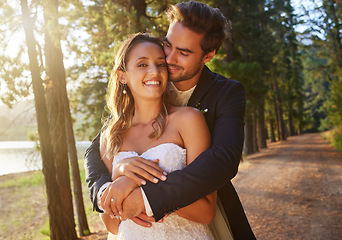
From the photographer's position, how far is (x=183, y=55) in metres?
2.71

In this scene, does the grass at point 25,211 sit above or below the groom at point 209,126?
below

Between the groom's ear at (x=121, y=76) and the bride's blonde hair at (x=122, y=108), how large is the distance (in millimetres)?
18

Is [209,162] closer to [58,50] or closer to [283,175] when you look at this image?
[58,50]

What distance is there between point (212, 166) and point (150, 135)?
1.90 feet

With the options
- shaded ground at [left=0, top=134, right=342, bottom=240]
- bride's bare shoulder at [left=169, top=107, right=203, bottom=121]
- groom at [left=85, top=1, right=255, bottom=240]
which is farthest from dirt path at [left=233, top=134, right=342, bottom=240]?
bride's bare shoulder at [left=169, top=107, right=203, bottom=121]

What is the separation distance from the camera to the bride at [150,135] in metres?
2.12

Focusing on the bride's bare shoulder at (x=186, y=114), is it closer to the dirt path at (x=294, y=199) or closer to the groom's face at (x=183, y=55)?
the groom's face at (x=183, y=55)

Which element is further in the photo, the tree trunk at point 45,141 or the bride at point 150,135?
the tree trunk at point 45,141

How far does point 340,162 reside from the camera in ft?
48.5

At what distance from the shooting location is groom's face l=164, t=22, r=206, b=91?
2.60 m

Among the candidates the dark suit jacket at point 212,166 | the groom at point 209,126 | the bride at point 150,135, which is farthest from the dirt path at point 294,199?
the bride at point 150,135

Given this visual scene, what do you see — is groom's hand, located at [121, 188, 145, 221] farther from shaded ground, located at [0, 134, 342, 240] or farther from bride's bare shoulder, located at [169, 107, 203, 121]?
shaded ground, located at [0, 134, 342, 240]

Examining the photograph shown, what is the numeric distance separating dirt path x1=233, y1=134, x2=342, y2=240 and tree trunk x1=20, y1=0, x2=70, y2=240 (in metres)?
4.45

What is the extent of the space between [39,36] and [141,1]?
2.66 metres
